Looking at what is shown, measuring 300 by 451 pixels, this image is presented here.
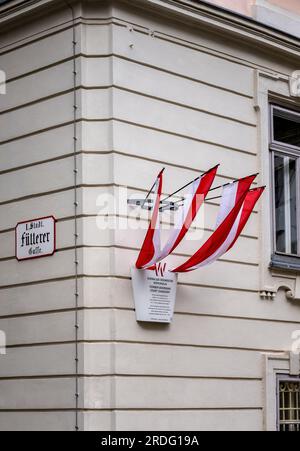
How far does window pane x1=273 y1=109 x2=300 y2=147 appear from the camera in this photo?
1333 cm

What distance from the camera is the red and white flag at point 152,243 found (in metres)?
11.0

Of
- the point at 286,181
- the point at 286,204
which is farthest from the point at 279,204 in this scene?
the point at 286,181

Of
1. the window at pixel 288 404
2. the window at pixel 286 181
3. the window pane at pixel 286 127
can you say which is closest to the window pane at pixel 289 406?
the window at pixel 288 404

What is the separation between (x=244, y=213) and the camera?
447 inches

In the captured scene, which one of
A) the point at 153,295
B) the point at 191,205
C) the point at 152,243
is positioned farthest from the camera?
the point at 153,295

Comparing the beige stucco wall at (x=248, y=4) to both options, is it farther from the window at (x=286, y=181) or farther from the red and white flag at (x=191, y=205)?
the red and white flag at (x=191, y=205)

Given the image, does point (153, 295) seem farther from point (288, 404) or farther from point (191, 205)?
point (288, 404)

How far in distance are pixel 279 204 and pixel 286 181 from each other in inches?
13.8

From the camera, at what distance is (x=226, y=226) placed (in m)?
11.2

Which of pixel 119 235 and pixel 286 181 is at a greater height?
pixel 286 181

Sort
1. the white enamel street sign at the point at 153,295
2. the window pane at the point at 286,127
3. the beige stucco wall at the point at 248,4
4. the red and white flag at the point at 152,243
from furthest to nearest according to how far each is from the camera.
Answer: the window pane at the point at 286,127 < the beige stucco wall at the point at 248,4 < the white enamel street sign at the point at 153,295 < the red and white flag at the point at 152,243

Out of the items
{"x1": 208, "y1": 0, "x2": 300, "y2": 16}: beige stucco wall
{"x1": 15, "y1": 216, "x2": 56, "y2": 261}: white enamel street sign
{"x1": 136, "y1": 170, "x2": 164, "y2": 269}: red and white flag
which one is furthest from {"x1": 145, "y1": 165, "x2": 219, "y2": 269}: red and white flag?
{"x1": 208, "y1": 0, "x2": 300, "y2": 16}: beige stucco wall

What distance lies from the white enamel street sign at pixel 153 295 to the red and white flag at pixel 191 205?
1.16ft

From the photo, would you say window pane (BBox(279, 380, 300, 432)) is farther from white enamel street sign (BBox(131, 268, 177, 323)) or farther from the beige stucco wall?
the beige stucco wall
